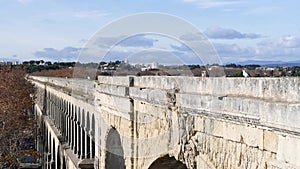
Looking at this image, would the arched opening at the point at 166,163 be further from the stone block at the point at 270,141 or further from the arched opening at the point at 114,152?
the stone block at the point at 270,141

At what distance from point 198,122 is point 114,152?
613 cm

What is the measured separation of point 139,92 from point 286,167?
5.01 meters

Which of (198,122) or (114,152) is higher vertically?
(198,122)

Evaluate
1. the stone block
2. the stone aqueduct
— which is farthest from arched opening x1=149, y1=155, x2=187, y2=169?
the stone block

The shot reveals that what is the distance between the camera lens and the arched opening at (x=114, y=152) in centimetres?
1132

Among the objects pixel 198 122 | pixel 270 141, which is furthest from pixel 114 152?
pixel 270 141

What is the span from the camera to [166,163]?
848 cm

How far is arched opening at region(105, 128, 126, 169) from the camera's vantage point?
37.2 ft

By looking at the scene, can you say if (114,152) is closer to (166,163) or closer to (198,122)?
(166,163)

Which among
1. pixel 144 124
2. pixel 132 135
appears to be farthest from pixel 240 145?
pixel 132 135

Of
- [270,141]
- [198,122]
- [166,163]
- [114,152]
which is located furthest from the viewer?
[114,152]

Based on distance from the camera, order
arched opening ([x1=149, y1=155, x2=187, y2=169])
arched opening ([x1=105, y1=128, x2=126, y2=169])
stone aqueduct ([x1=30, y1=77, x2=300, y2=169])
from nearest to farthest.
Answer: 1. stone aqueduct ([x1=30, y1=77, x2=300, y2=169])
2. arched opening ([x1=149, y1=155, x2=187, y2=169])
3. arched opening ([x1=105, y1=128, x2=126, y2=169])

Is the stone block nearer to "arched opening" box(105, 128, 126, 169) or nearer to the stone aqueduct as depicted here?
the stone aqueduct

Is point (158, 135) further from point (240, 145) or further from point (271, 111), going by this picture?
point (271, 111)
